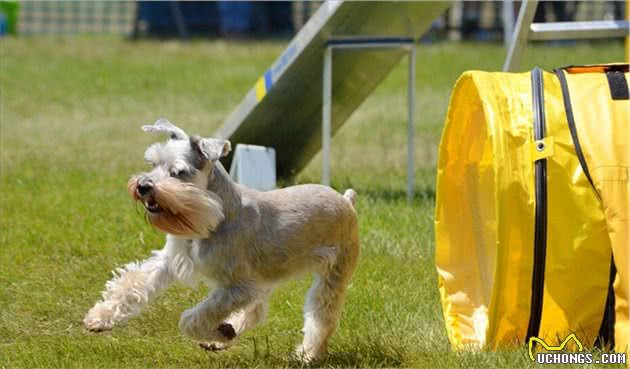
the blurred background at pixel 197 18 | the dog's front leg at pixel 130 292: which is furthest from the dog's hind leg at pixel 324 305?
the blurred background at pixel 197 18

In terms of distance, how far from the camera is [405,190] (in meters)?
9.68

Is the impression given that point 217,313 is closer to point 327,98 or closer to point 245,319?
point 245,319

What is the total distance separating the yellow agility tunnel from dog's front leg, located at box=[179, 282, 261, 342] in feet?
3.56

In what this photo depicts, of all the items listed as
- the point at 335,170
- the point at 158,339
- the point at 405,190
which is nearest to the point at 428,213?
the point at 405,190

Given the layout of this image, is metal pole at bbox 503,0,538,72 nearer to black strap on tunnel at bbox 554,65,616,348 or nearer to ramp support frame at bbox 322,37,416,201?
ramp support frame at bbox 322,37,416,201

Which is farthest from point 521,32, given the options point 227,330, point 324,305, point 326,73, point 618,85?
point 227,330

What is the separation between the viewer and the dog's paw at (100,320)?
16.4ft

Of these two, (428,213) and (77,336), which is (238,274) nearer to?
(77,336)

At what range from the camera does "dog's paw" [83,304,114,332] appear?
16.4ft

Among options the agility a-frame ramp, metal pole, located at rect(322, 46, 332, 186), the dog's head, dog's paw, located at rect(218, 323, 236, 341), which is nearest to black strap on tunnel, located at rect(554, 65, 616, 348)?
the dog's head

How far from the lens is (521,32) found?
7.27 metres

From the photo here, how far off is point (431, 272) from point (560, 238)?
1949 mm

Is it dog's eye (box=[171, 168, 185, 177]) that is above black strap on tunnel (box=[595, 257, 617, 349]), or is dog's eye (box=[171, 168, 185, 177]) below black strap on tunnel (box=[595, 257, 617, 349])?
above

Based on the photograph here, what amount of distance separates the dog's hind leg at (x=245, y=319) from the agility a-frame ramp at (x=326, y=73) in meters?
3.25
